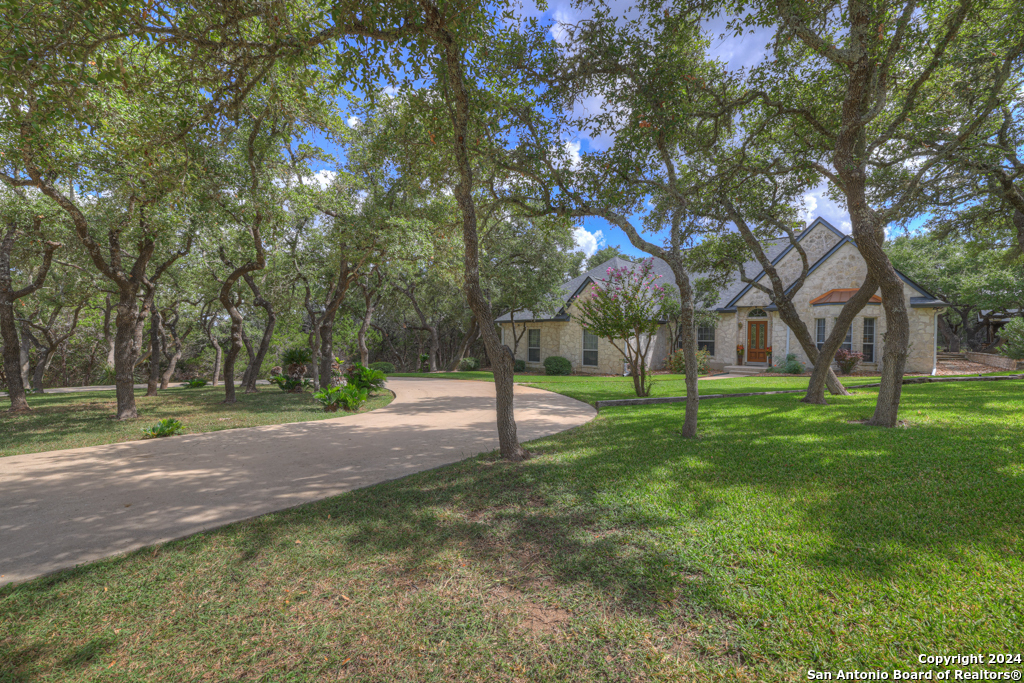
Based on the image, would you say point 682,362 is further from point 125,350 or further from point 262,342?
point 125,350

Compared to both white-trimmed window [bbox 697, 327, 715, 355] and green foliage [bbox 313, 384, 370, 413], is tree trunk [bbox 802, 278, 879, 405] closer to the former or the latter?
green foliage [bbox 313, 384, 370, 413]

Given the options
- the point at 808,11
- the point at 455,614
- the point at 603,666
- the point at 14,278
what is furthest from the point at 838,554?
the point at 14,278

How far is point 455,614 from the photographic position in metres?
2.71

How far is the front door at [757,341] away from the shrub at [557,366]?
872cm

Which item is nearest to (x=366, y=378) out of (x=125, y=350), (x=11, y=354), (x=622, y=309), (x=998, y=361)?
(x=125, y=350)

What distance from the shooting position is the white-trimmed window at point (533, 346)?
25.6m

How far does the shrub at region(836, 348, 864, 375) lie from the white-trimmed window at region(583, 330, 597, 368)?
10583 mm

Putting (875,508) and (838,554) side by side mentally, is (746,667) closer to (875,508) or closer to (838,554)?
(838,554)

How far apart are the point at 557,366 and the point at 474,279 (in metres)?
17.8

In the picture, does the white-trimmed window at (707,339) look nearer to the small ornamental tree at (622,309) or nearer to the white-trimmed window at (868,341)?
the white-trimmed window at (868,341)

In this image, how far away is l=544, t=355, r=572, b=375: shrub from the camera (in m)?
23.2

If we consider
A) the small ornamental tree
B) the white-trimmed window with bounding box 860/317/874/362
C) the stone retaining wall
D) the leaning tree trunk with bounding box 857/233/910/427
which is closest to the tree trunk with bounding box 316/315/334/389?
the small ornamental tree

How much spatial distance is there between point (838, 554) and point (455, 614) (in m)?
2.75

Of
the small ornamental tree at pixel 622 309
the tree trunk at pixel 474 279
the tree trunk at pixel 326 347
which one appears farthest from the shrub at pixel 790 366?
the tree trunk at pixel 326 347
